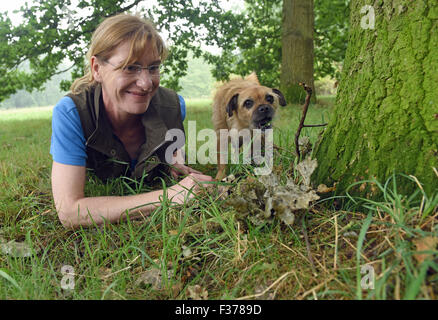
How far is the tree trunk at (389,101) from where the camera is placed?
1346 mm

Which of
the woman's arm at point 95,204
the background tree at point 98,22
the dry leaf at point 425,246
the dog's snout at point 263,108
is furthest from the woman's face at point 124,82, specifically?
the background tree at point 98,22

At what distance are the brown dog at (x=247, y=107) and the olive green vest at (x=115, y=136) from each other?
1.19 metres

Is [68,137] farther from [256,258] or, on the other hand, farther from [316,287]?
[316,287]

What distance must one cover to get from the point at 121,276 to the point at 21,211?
4.59 feet

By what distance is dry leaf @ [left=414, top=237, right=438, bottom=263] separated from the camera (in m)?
1.00

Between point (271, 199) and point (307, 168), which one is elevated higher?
point (307, 168)

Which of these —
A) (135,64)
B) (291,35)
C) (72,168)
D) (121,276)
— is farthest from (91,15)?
(121,276)

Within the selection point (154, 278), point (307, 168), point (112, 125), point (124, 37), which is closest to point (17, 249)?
point (154, 278)

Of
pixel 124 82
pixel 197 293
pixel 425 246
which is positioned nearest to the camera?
pixel 425 246

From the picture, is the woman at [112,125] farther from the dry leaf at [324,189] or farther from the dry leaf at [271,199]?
the dry leaf at [324,189]

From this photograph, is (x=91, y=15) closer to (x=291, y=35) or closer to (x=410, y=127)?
(x=291, y=35)

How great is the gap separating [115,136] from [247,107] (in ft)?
6.93

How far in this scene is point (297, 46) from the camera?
7.43 metres
